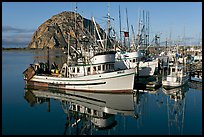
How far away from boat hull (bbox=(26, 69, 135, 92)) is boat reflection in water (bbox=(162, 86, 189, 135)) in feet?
11.7

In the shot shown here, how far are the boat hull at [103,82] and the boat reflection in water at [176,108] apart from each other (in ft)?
11.7

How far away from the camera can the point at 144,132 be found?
13.2 metres

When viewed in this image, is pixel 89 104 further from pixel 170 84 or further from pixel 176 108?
pixel 170 84

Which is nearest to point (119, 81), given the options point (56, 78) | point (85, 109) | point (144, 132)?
point (85, 109)

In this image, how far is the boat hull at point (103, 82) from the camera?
21234mm

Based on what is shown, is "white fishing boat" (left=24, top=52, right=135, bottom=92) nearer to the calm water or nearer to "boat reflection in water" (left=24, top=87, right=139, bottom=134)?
"boat reflection in water" (left=24, top=87, right=139, bottom=134)

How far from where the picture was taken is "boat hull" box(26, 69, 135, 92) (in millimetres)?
21234

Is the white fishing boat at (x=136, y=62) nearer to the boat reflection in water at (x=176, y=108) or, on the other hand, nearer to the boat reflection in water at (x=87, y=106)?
the boat reflection in water at (x=176, y=108)

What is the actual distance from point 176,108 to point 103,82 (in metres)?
6.48

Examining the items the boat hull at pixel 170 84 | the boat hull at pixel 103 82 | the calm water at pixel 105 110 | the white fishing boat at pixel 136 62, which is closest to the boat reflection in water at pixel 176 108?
the calm water at pixel 105 110

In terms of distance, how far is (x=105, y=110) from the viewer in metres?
17.6

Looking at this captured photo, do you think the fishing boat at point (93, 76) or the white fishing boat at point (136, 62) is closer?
the fishing boat at point (93, 76)

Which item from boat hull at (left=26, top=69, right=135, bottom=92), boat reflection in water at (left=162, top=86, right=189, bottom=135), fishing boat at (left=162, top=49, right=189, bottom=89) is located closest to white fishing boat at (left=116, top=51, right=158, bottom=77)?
fishing boat at (left=162, top=49, right=189, bottom=89)

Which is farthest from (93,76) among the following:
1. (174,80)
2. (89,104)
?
(174,80)
